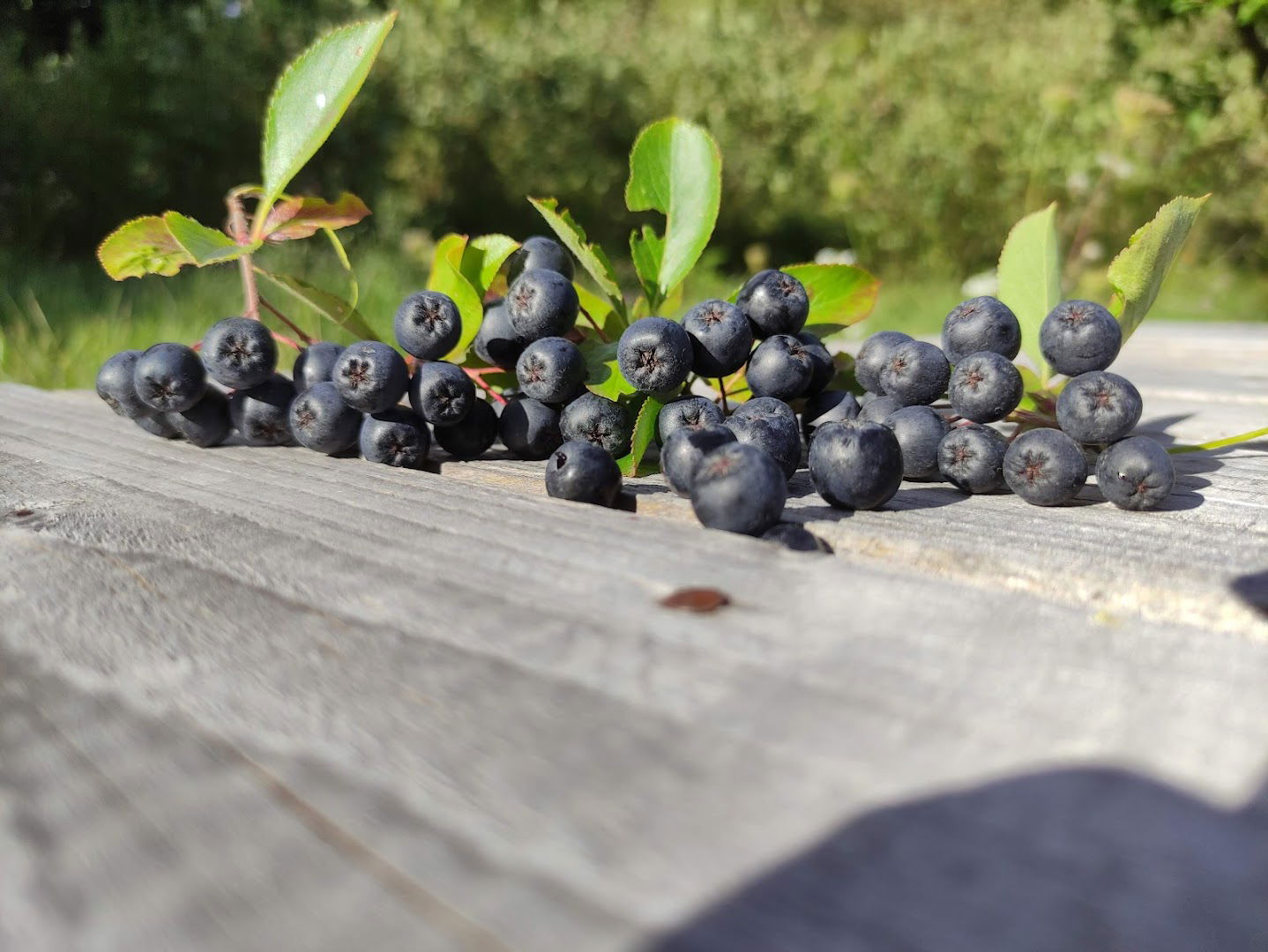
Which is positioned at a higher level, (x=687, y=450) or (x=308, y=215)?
(x=308, y=215)

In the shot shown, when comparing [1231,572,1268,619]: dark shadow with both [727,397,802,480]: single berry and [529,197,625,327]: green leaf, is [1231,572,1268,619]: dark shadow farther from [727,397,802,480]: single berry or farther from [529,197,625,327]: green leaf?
[529,197,625,327]: green leaf

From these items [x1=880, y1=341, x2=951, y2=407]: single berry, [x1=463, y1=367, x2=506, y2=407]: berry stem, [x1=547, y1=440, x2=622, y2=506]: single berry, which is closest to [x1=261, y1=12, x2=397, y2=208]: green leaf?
[x1=463, y1=367, x2=506, y2=407]: berry stem

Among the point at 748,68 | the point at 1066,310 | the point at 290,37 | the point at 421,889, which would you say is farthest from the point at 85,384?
the point at 748,68

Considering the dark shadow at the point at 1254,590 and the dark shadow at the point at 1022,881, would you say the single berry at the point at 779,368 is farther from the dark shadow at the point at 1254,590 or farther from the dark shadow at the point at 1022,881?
the dark shadow at the point at 1022,881

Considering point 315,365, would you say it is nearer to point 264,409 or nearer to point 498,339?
point 264,409

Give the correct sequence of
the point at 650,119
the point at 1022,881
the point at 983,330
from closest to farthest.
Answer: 1. the point at 1022,881
2. the point at 983,330
3. the point at 650,119

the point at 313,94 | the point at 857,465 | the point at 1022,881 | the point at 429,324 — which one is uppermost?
the point at 313,94

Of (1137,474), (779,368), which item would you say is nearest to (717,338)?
(779,368)
